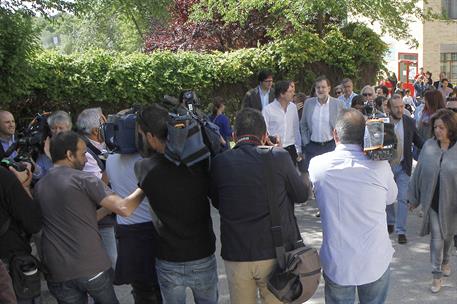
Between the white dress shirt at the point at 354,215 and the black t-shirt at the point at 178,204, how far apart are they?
0.75m

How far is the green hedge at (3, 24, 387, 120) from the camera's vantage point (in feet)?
35.9

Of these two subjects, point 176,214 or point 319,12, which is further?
point 319,12

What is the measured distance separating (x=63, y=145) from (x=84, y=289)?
37.2 inches

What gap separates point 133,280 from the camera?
3.99m

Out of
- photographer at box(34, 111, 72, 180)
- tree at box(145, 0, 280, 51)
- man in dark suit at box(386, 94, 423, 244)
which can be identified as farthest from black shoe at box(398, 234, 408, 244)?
tree at box(145, 0, 280, 51)

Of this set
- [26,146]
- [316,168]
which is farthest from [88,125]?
[316,168]

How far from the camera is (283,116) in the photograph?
7941mm

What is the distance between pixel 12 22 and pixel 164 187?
510cm

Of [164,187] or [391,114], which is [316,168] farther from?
[391,114]

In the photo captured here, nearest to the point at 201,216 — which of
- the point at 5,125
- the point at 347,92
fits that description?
the point at 5,125

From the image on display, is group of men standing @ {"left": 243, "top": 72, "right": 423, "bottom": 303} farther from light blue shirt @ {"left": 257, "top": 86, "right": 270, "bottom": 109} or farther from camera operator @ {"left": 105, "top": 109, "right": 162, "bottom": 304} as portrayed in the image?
light blue shirt @ {"left": 257, "top": 86, "right": 270, "bottom": 109}

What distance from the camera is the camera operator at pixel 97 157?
472 cm

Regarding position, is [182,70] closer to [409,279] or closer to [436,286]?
[409,279]

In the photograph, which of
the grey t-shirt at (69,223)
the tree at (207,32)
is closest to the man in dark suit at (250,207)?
the grey t-shirt at (69,223)
